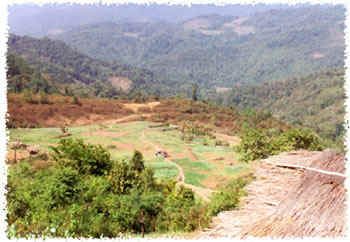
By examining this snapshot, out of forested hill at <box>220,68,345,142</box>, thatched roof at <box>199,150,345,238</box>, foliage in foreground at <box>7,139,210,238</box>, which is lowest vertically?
forested hill at <box>220,68,345,142</box>

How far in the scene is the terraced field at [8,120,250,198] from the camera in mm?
19797

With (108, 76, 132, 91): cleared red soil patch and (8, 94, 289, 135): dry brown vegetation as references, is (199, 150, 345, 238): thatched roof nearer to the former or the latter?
(8, 94, 289, 135): dry brown vegetation

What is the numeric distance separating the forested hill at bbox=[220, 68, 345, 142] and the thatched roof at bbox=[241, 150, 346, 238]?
68.1 meters

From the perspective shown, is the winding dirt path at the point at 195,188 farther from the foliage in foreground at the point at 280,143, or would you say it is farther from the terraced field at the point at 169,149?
the foliage in foreground at the point at 280,143

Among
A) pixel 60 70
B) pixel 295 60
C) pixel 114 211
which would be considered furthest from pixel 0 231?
pixel 295 60

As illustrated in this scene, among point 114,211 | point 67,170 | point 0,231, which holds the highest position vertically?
point 0,231

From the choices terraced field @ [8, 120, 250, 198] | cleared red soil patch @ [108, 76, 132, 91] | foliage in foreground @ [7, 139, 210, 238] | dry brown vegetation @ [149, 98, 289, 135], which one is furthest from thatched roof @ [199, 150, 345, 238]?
cleared red soil patch @ [108, 76, 132, 91]

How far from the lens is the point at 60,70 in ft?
330

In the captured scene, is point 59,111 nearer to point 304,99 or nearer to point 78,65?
point 304,99

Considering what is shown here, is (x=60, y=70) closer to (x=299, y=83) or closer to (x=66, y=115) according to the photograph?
(x=66, y=115)

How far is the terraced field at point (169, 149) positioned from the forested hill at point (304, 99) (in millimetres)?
45800

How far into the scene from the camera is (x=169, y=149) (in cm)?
2583

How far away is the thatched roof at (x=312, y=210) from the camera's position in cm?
231

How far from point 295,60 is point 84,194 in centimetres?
20222
